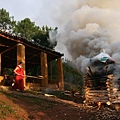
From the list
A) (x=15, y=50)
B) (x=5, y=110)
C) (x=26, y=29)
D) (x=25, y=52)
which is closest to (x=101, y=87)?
(x=5, y=110)

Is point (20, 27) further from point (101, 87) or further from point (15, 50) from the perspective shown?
point (101, 87)

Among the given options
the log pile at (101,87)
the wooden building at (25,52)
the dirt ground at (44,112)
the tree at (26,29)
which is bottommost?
the dirt ground at (44,112)

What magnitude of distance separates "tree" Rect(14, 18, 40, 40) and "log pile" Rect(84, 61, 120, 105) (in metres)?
16.9

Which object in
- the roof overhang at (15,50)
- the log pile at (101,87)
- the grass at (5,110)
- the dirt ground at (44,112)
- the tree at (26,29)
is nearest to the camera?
the grass at (5,110)

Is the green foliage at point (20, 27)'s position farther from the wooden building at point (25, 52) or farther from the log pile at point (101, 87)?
the log pile at point (101, 87)

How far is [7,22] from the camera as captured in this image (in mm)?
29859

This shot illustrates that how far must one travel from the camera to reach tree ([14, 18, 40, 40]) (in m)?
28.7

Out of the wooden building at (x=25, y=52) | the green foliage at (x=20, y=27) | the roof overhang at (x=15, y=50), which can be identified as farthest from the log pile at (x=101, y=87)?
the green foliage at (x=20, y=27)

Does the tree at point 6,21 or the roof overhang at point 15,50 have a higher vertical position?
the tree at point 6,21

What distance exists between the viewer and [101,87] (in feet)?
41.2

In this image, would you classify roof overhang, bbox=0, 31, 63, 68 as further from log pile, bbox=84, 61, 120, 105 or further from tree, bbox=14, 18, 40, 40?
tree, bbox=14, 18, 40, 40

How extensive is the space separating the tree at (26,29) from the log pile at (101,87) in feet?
55.5

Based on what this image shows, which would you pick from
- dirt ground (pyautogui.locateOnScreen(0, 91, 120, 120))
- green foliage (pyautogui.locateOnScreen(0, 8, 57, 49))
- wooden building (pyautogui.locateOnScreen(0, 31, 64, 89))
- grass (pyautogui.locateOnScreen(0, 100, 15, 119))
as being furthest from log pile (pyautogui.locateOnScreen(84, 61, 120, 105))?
green foliage (pyautogui.locateOnScreen(0, 8, 57, 49))

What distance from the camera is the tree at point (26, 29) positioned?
28.7 meters
